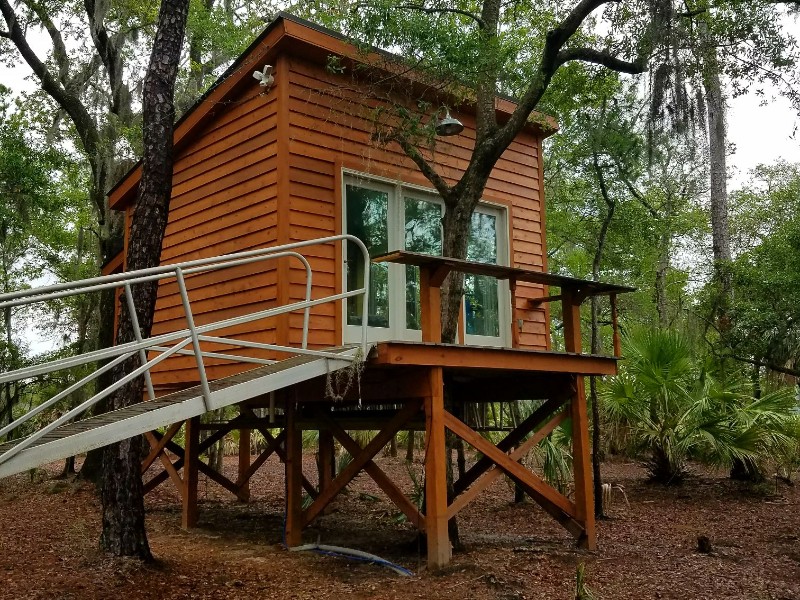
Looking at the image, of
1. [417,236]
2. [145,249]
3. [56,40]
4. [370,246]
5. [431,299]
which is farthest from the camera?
[56,40]

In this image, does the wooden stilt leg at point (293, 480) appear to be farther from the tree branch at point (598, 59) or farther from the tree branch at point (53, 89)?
the tree branch at point (53, 89)

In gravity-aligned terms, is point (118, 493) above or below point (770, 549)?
above

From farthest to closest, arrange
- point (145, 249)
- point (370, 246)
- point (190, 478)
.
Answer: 1. point (190, 478)
2. point (370, 246)
3. point (145, 249)

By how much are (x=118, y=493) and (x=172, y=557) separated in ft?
3.28

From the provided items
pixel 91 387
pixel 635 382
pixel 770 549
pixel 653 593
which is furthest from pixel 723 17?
pixel 91 387

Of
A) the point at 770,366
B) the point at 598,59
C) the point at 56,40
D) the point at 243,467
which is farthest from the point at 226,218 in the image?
the point at 770,366

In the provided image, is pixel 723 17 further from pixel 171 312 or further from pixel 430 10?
pixel 171 312

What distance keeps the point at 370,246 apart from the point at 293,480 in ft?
8.59

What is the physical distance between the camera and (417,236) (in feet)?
27.9

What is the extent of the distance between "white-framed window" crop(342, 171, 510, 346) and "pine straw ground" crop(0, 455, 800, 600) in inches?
93.0

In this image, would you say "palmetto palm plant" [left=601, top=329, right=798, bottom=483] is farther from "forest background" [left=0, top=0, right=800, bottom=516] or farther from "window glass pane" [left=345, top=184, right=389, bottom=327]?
"window glass pane" [left=345, top=184, right=389, bottom=327]

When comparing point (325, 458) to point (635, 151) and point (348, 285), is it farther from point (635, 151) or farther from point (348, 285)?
point (635, 151)

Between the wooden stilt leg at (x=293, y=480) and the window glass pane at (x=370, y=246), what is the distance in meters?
1.20

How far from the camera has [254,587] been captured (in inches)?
230
